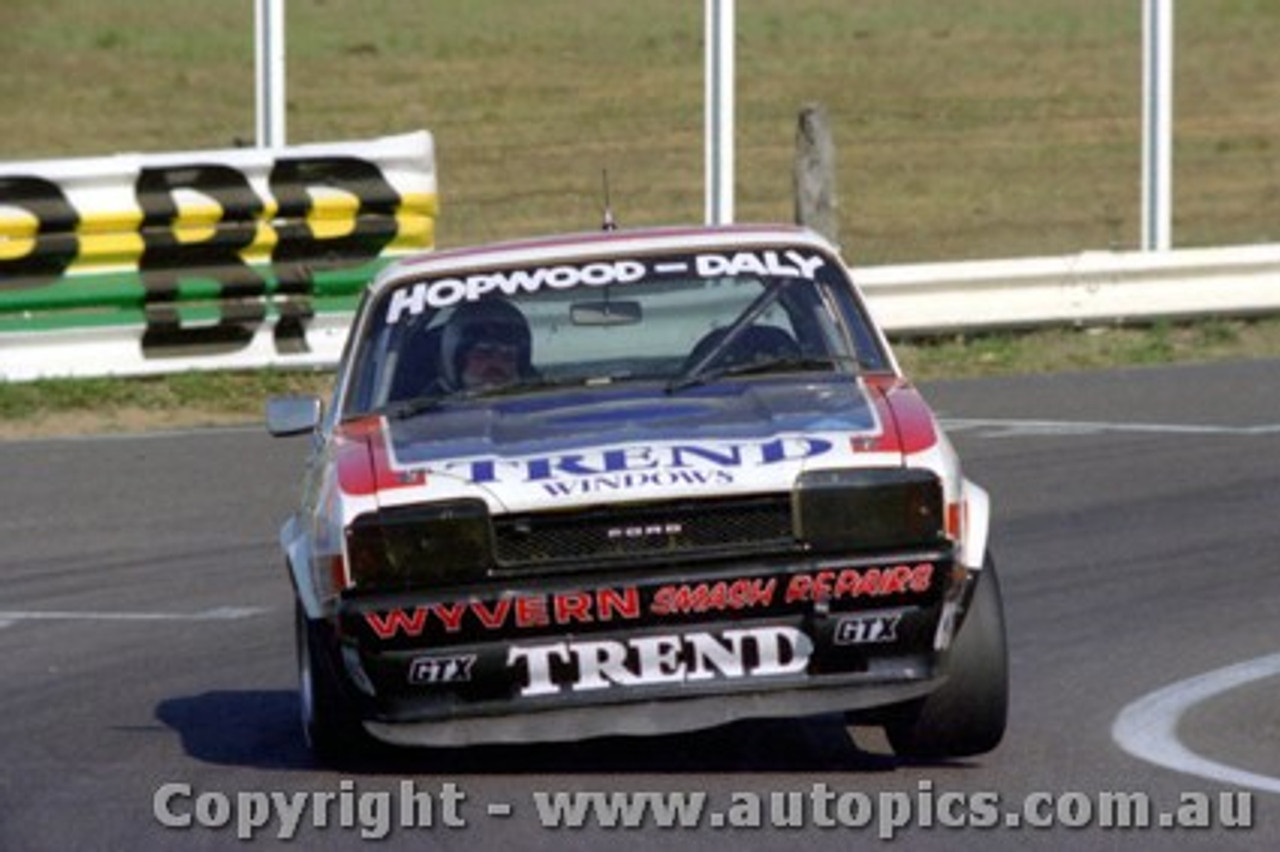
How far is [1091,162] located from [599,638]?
2952cm

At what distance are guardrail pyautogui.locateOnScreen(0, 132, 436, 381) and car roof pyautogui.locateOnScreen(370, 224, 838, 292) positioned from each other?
9.47 meters

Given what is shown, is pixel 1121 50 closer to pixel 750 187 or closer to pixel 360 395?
pixel 750 187

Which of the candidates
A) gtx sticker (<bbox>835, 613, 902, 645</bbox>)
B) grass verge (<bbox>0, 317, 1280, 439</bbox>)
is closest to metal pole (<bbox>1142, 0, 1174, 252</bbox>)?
grass verge (<bbox>0, 317, 1280, 439</bbox>)

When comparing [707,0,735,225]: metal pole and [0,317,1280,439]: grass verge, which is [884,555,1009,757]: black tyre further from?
[707,0,735,225]: metal pole

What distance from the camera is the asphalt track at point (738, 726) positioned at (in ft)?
29.0

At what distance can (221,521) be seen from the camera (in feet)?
51.2

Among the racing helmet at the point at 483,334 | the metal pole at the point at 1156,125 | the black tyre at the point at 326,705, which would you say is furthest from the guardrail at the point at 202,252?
the black tyre at the point at 326,705

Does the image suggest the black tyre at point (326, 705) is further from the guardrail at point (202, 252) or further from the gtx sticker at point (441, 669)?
the guardrail at point (202, 252)

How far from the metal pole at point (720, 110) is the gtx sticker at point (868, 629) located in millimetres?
12604

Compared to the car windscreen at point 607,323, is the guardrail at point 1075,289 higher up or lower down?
lower down

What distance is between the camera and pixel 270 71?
2073cm

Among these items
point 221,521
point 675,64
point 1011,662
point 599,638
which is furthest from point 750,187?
point 599,638

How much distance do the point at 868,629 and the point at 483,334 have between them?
1871 mm

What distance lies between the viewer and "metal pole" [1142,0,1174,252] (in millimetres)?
22391
